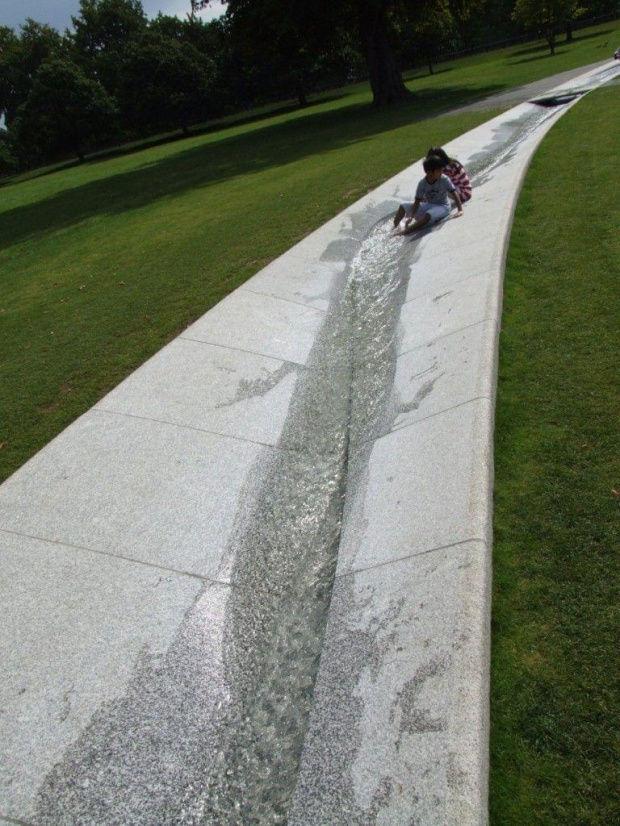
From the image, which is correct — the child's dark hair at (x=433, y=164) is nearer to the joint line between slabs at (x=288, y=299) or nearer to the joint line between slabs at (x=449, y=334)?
the joint line between slabs at (x=288, y=299)

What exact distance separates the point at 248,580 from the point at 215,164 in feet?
73.4

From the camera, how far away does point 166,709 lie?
346 centimetres

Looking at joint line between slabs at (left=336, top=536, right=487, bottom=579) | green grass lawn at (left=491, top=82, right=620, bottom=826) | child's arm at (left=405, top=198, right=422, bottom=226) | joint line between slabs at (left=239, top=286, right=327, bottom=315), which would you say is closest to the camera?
green grass lawn at (left=491, top=82, right=620, bottom=826)

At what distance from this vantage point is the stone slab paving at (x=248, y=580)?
3.00m

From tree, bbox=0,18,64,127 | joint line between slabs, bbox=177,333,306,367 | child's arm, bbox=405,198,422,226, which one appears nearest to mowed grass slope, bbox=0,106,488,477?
joint line between slabs, bbox=177,333,306,367

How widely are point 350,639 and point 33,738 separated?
1.79 m

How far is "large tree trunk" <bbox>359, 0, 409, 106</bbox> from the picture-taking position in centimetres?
3114

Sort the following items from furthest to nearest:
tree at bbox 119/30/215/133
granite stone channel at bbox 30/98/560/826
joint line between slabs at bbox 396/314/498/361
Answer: tree at bbox 119/30/215/133, joint line between slabs at bbox 396/314/498/361, granite stone channel at bbox 30/98/560/826

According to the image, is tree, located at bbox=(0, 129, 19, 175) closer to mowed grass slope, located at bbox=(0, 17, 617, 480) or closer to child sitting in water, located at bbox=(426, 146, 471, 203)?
mowed grass slope, located at bbox=(0, 17, 617, 480)

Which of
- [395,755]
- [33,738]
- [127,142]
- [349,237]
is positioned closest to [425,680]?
[395,755]

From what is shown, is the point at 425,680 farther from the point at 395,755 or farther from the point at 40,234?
the point at 40,234

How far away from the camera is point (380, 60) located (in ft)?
106

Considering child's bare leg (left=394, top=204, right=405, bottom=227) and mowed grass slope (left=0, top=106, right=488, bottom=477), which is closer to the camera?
mowed grass slope (left=0, top=106, right=488, bottom=477)

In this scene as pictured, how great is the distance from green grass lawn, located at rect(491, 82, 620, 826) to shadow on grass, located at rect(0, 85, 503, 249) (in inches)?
565
